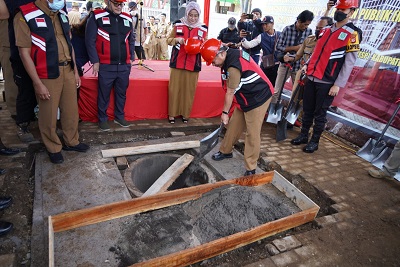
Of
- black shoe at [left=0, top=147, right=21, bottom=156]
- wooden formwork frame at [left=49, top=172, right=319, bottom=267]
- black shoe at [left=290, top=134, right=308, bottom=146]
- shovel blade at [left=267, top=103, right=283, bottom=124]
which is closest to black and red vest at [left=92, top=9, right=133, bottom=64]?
black shoe at [left=0, top=147, right=21, bottom=156]

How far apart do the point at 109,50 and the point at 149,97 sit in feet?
3.55

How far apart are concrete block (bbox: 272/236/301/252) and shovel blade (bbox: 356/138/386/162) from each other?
2.59 m

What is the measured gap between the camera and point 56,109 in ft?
10.1

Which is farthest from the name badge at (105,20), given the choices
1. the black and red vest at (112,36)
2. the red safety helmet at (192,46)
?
the red safety helmet at (192,46)

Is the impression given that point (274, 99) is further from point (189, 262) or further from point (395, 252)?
point (189, 262)

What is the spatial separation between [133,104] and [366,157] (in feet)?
13.1

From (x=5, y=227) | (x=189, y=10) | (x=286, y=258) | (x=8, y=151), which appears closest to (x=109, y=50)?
(x=189, y=10)

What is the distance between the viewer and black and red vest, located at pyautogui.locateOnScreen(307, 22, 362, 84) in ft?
11.8

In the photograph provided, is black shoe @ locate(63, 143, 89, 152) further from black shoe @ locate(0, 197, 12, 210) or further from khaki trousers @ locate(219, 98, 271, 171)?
khaki trousers @ locate(219, 98, 271, 171)

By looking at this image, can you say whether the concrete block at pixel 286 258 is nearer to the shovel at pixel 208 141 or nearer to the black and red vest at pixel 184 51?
the shovel at pixel 208 141

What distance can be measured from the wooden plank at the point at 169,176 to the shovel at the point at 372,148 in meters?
2.87

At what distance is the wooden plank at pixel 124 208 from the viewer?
2275 millimetres

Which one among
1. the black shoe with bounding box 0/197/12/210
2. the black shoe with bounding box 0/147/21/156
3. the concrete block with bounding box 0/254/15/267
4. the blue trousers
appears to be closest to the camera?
the concrete block with bounding box 0/254/15/267

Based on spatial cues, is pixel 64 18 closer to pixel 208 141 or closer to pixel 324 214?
pixel 208 141
